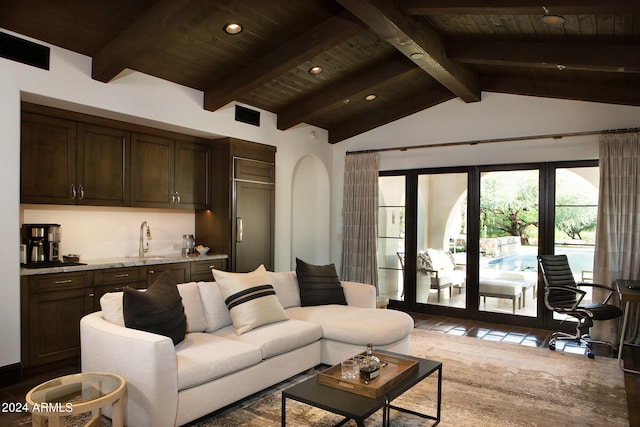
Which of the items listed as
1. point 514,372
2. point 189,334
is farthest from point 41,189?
point 514,372

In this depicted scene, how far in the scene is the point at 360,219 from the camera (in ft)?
22.5

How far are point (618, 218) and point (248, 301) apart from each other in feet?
13.6


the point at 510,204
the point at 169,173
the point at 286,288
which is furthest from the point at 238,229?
the point at 510,204

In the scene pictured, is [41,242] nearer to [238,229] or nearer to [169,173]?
[169,173]

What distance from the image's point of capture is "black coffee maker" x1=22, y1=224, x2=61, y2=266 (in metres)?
4.03

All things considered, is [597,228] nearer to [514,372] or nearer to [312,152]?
[514,372]

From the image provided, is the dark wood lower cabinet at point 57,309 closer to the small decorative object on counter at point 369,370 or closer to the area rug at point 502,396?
the area rug at point 502,396

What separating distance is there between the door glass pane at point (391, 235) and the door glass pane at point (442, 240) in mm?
276

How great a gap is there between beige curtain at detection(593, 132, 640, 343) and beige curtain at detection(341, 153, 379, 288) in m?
2.85

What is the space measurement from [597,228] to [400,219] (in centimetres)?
255

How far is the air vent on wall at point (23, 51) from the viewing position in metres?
3.54

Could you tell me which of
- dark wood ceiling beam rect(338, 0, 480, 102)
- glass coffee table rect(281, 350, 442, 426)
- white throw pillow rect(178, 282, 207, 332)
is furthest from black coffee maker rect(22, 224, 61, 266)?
dark wood ceiling beam rect(338, 0, 480, 102)

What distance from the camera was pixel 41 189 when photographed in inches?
158

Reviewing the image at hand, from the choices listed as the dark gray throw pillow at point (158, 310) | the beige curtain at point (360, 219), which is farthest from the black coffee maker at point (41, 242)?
the beige curtain at point (360, 219)
